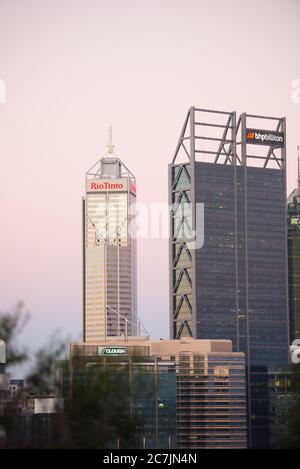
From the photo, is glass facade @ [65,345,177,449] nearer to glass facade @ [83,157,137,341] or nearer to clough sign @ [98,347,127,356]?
clough sign @ [98,347,127,356]

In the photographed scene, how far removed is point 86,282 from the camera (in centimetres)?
6944

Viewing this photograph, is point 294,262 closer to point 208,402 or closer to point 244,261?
point 244,261

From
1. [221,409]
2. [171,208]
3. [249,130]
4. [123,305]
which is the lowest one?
[221,409]

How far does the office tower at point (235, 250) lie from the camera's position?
5622cm

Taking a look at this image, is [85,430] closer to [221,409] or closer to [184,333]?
[221,409]

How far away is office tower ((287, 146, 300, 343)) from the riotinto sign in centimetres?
346

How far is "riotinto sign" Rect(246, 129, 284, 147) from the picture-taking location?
6147 centimetres

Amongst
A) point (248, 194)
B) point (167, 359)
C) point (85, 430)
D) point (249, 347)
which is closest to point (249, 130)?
point (248, 194)

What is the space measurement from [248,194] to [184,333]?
871 centimetres

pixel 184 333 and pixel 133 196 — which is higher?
pixel 133 196

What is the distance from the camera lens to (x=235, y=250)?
5909 centimetres

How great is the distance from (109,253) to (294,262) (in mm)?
13541

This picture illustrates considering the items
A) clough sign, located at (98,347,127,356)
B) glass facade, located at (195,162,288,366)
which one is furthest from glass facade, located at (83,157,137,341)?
clough sign, located at (98,347,127,356)

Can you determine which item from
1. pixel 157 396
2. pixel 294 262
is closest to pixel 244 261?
pixel 294 262
